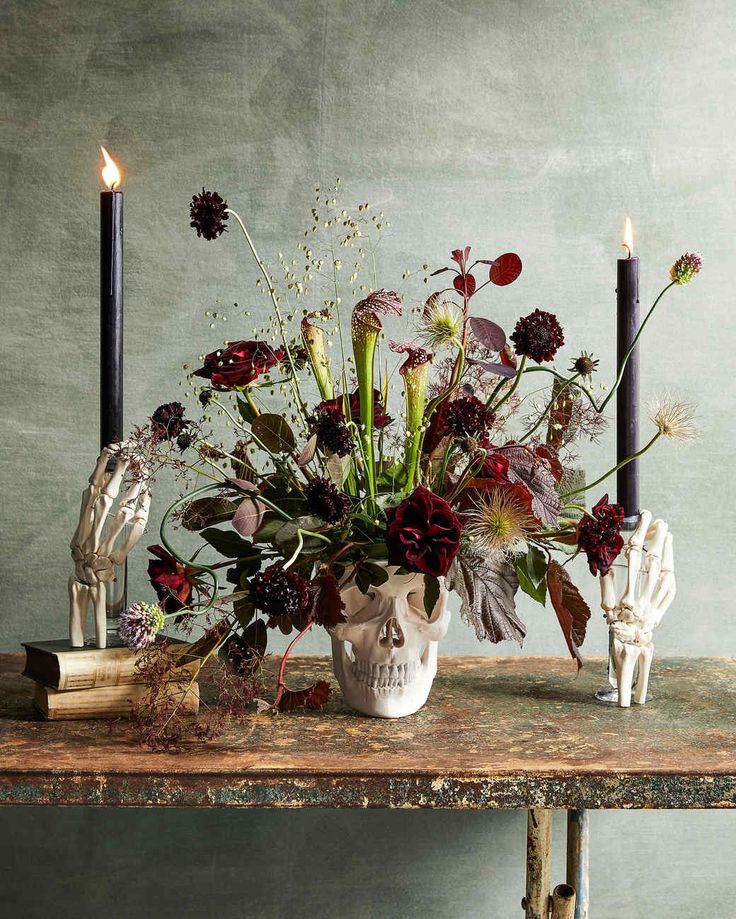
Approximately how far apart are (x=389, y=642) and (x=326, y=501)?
177mm

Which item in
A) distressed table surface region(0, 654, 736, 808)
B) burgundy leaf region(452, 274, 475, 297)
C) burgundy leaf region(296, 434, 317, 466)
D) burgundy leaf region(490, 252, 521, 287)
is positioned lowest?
distressed table surface region(0, 654, 736, 808)

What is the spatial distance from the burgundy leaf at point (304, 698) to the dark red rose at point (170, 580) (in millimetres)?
142

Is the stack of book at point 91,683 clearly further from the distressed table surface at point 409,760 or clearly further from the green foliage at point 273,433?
the green foliage at point 273,433

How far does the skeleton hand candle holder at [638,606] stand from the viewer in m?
1.00

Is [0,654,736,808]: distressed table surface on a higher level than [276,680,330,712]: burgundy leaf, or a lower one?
lower

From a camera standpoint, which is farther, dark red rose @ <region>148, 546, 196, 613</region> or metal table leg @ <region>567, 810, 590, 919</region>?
metal table leg @ <region>567, 810, 590, 919</region>

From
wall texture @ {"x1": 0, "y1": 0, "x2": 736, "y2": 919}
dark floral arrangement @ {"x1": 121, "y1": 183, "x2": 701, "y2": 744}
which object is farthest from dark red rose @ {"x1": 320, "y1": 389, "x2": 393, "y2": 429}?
wall texture @ {"x1": 0, "y1": 0, "x2": 736, "y2": 919}

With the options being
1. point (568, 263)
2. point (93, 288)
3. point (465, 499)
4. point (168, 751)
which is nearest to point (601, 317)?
point (568, 263)

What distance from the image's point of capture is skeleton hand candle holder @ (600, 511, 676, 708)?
1.00 m

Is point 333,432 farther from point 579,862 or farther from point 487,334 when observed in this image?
point 579,862

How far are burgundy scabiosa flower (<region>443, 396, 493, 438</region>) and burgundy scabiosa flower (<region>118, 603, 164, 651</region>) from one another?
1.03 ft

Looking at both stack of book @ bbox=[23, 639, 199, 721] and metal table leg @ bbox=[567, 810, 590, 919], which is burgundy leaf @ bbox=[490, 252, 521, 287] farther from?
metal table leg @ bbox=[567, 810, 590, 919]

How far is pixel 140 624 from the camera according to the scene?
2.68ft

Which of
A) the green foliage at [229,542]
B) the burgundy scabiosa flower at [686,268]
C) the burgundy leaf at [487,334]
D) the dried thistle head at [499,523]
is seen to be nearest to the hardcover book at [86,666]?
the green foliage at [229,542]
